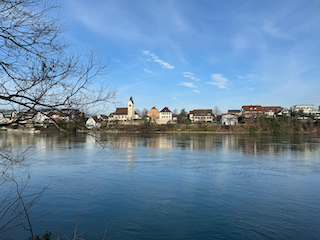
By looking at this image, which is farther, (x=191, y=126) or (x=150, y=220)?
(x=191, y=126)

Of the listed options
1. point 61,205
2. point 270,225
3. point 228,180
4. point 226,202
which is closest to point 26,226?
point 61,205

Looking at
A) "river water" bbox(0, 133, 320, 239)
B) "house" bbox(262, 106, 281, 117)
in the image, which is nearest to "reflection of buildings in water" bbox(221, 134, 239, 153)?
"river water" bbox(0, 133, 320, 239)

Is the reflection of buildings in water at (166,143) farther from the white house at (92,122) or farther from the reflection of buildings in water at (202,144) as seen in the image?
the white house at (92,122)

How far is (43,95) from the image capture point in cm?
299

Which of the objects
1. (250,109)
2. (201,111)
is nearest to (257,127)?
(250,109)

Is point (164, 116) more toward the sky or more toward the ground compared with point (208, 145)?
more toward the sky

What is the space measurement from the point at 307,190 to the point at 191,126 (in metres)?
58.7

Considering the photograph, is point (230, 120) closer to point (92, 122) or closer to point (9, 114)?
point (92, 122)

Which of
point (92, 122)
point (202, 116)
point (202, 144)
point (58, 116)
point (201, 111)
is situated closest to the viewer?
point (58, 116)

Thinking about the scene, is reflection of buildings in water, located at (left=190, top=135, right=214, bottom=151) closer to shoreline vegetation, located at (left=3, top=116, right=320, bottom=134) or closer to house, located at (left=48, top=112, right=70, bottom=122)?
house, located at (left=48, top=112, right=70, bottom=122)

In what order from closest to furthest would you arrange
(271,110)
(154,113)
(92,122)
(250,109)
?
(92,122) → (154,113) → (250,109) → (271,110)

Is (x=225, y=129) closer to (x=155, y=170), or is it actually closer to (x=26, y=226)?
(x=155, y=170)

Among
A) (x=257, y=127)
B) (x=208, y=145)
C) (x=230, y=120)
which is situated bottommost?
(x=208, y=145)

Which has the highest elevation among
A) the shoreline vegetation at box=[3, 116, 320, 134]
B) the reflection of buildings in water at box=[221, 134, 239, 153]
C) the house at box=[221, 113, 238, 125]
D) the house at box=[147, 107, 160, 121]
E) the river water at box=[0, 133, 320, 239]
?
the house at box=[147, 107, 160, 121]
